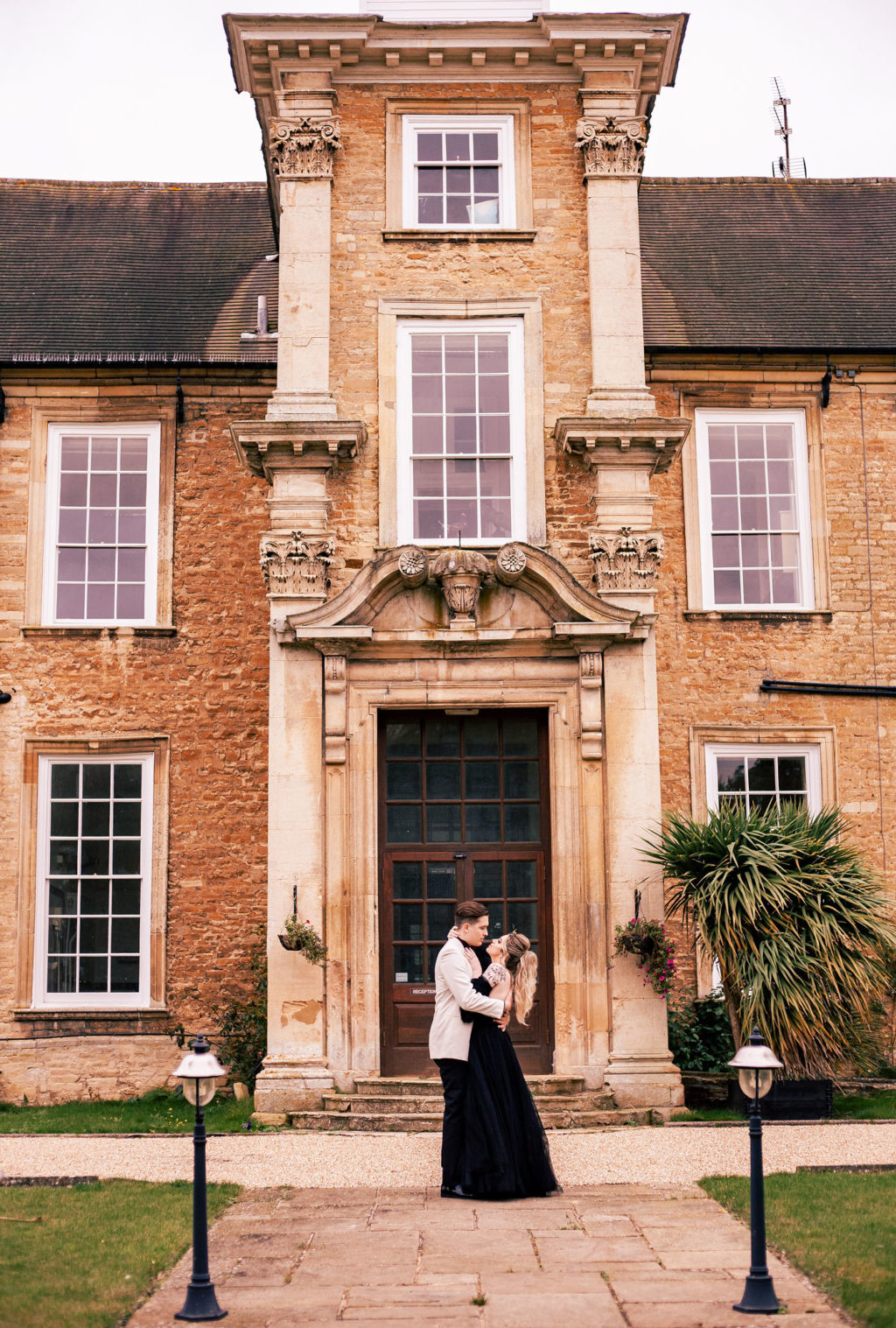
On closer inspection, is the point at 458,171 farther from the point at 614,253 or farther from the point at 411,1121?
the point at 411,1121

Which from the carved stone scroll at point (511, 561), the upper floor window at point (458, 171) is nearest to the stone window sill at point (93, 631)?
the carved stone scroll at point (511, 561)

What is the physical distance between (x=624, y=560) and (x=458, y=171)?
433 cm

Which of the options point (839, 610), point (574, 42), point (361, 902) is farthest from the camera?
point (839, 610)

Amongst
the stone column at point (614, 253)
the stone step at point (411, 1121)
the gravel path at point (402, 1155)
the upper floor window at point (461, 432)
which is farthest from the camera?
the upper floor window at point (461, 432)

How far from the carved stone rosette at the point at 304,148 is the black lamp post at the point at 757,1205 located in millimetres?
9712

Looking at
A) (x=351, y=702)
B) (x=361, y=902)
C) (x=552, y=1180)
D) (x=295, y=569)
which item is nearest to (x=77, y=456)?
(x=295, y=569)

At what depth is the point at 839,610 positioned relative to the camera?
1487 centimetres

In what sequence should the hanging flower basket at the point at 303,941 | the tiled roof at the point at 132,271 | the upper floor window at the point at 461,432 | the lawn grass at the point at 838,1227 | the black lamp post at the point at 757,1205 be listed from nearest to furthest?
the black lamp post at the point at 757,1205 → the lawn grass at the point at 838,1227 → the hanging flower basket at the point at 303,941 → the upper floor window at the point at 461,432 → the tiled roof at the point at 132,271

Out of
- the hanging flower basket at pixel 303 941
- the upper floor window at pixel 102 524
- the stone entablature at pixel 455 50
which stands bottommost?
the hanging flower basket at pixel 303 941

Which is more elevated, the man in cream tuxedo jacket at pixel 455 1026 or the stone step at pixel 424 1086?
the man in cream tuxedo jacket at pixel 455 1026

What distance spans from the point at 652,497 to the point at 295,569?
3.30 metres

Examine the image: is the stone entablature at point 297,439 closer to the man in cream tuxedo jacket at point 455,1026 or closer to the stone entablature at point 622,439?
the stone entablature at point 622,439

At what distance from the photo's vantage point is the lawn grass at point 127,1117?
11617mm

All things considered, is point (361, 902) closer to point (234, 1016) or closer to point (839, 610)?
→ point (234, 1016)
